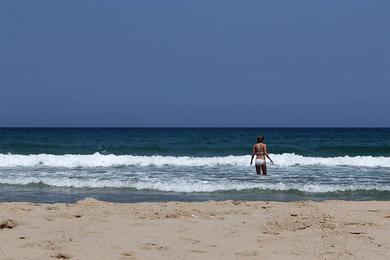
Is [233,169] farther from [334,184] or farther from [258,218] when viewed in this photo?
[258,218]

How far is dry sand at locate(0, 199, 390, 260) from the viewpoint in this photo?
198 inches

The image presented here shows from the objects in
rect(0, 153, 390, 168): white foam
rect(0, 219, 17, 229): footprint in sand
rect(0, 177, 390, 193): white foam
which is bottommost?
rect(0, 177, 390, 193): white foam

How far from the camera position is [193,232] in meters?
5.93

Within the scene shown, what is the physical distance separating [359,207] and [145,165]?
1158 cm

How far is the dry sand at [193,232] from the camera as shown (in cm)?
502

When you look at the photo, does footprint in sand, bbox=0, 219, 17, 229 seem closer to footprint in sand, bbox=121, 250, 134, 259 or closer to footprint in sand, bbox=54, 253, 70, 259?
footprint in sand, bbox=54, 253, 70, 259

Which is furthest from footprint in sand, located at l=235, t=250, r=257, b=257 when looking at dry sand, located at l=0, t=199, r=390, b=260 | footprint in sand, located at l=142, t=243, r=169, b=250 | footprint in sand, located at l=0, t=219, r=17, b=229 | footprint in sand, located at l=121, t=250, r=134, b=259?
footprint in sand, located at l=0, t=219, r=17, b=229

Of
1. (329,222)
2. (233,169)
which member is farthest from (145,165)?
(329,222)

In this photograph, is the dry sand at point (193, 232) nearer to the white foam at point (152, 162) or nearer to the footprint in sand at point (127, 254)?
the footprint in sand at point (127, 254)

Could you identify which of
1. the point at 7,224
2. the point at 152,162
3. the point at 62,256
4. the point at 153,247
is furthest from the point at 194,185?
the point at 152,162

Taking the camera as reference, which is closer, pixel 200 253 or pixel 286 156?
pixel 200 253

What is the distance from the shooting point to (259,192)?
36.8 ft

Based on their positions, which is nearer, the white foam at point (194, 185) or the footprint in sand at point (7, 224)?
the footprint in sand at point (7, 224)

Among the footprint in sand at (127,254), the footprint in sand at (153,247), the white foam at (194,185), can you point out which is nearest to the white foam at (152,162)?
the white foam at (194,185)
